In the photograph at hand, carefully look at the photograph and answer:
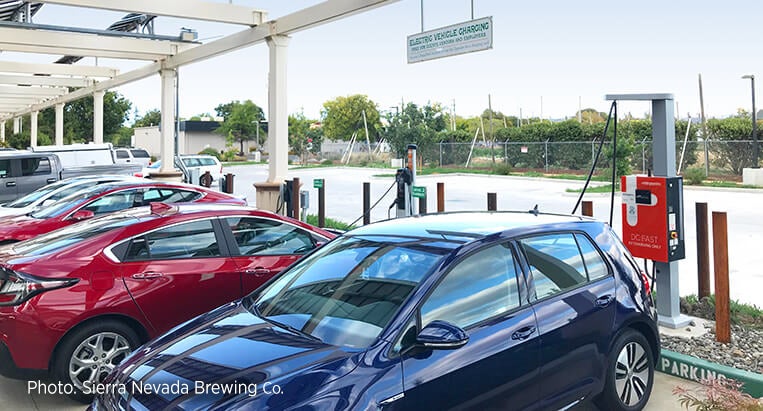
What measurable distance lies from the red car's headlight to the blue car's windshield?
1.68m

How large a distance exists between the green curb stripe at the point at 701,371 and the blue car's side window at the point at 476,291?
2163 mm

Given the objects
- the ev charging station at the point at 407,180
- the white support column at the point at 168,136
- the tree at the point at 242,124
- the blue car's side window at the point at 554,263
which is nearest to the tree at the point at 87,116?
the white support column at the point at 168,136

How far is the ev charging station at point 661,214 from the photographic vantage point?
612 centimetres

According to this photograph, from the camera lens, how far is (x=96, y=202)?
9945mm

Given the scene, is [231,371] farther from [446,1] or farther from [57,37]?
[57,37]

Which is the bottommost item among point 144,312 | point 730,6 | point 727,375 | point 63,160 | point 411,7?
point 727,375

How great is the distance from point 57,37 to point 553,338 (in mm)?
17185

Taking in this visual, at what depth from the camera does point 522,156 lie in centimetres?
4084

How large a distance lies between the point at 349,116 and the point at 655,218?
80.8m

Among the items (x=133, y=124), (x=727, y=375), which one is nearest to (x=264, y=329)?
(x=727, y=375)

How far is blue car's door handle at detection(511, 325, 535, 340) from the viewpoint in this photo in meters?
3.56

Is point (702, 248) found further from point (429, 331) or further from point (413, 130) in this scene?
point (413, 130)

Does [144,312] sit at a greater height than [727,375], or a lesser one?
greater

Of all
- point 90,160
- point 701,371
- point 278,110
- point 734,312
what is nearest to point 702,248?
point 734,312
